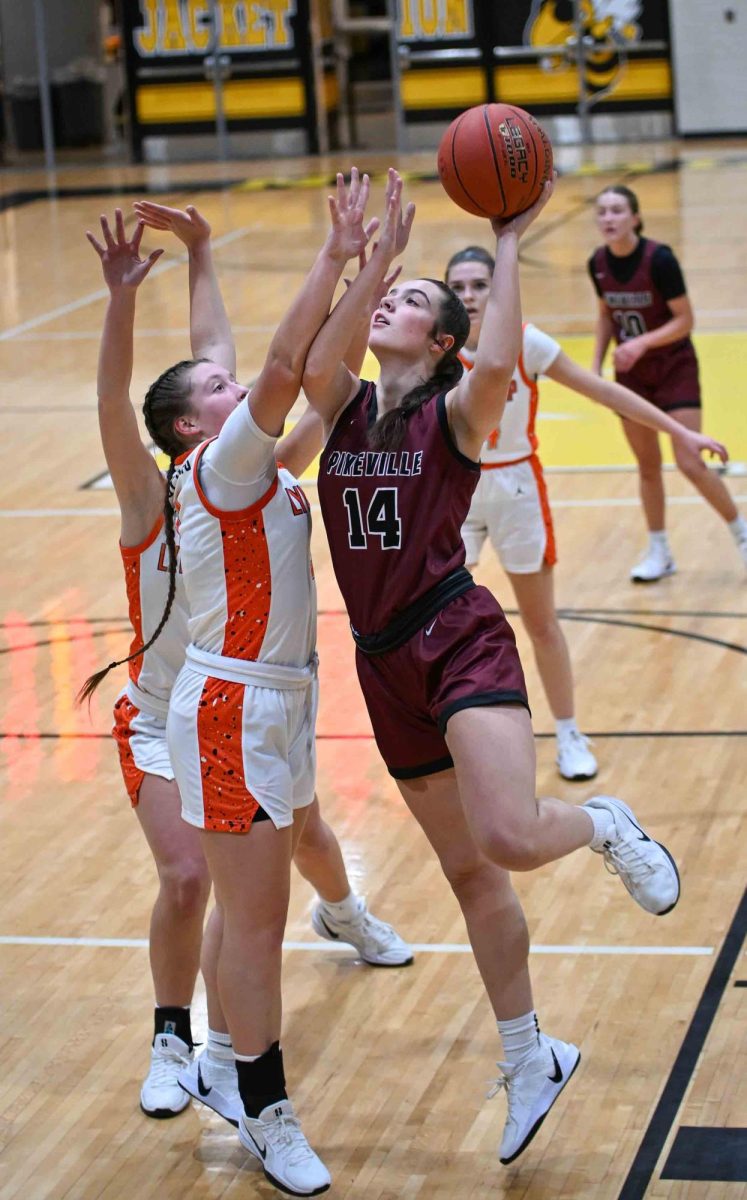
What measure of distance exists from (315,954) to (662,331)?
3.96 meters

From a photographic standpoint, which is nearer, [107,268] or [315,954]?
[107,268]

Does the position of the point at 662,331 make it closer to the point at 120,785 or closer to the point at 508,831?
the point at 120,785

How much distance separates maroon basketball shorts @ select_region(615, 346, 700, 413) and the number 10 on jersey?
4.66m

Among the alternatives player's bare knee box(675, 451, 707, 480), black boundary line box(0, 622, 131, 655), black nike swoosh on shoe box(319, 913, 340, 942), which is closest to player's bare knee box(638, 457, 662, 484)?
player's bare knee box(675, 451, 707, 480)

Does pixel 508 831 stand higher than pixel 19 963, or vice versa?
pixel 508 831

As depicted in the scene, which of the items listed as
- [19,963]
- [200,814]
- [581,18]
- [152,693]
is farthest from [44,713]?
[581,18]

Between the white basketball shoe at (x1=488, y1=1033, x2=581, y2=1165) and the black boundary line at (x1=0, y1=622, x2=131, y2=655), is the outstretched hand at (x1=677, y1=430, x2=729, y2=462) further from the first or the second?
the black boundary line at (x1=0, y1=622, x2=131, y2=655)

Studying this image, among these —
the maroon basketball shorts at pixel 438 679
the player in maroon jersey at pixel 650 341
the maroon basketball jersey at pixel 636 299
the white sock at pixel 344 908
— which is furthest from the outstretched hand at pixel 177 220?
the maroon basketball jersey at pixel 636 299

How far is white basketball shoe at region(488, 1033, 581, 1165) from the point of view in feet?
13.1

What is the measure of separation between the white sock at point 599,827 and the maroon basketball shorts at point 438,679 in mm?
348

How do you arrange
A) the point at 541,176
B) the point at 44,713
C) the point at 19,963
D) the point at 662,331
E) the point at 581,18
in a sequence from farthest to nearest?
the point at 581,18 < the point at 662,331 < the point at 44,713 < the point at 19,963 < the point at 541,176

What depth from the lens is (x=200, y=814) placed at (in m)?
3.86

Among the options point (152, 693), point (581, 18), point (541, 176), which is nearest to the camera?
point (541, 176)

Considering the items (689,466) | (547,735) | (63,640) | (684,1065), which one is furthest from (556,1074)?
(689,466)
